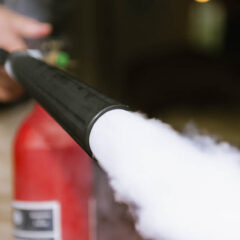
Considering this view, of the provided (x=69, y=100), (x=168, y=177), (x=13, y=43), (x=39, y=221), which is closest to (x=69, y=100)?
(x=69, y=100)

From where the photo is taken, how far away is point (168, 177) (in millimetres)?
305

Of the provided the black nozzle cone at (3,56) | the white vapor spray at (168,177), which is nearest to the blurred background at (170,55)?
the black nozzle cone at (3,56)

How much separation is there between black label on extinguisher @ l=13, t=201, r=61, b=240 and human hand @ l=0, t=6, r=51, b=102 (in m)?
0.28

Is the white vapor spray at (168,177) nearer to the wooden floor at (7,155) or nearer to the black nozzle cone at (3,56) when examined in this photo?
the black nozzle cone at (3,56)

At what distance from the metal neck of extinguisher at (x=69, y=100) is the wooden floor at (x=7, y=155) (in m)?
0.39

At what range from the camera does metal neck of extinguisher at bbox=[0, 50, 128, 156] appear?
37cm

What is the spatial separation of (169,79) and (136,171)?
295 cm

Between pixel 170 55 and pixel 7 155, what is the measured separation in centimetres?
257

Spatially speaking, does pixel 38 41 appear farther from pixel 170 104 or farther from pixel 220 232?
pixel 170 104

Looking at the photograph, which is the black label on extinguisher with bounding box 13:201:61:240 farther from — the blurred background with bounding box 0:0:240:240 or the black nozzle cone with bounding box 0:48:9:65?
the blurred background with bounding box 0:0:240:240

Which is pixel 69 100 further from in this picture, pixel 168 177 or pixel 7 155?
pixel 7 155

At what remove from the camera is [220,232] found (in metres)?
0.28

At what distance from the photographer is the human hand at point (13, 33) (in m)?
0.88

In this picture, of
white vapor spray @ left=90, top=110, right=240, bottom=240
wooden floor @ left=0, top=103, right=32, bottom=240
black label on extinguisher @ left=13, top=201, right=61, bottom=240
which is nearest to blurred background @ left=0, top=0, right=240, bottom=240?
wooden floor @ left=0, top=103, right=32, bottom=240
